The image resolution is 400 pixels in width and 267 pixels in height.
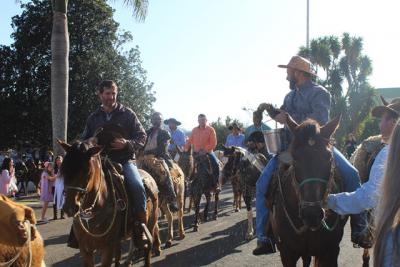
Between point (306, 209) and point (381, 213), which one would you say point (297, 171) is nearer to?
point (306, 209)

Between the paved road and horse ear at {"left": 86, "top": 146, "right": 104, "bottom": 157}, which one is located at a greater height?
horse ear at {"left": 86, "top": 146, "right": 104, "bottom": 157}

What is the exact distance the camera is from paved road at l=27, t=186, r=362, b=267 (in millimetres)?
8555

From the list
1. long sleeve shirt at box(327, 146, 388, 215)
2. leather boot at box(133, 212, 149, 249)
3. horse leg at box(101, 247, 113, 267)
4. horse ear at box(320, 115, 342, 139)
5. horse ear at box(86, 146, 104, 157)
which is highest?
horse ear at box(320, 115, 342, 139)

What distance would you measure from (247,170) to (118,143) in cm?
609

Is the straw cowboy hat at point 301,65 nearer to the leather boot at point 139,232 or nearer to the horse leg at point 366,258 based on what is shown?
the leather boot at point 139,232

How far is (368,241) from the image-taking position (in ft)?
17.4

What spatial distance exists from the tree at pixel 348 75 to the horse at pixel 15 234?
4191 cm

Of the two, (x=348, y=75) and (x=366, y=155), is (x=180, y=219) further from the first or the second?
(x=348, y=75)

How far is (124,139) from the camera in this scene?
6.38 m

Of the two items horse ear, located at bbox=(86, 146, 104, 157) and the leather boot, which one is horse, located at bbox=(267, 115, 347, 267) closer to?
the leather boot

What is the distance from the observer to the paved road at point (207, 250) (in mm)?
8555

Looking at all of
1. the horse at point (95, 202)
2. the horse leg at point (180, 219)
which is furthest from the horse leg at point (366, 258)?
the horse leg at point (180, 219)

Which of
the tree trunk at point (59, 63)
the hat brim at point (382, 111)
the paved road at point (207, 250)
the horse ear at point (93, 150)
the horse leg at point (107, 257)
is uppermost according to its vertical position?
the tree trunk at point (59, 63)

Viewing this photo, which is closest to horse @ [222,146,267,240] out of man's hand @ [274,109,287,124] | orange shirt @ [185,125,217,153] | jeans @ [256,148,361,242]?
orange shirt @ [185,125,217,153]
